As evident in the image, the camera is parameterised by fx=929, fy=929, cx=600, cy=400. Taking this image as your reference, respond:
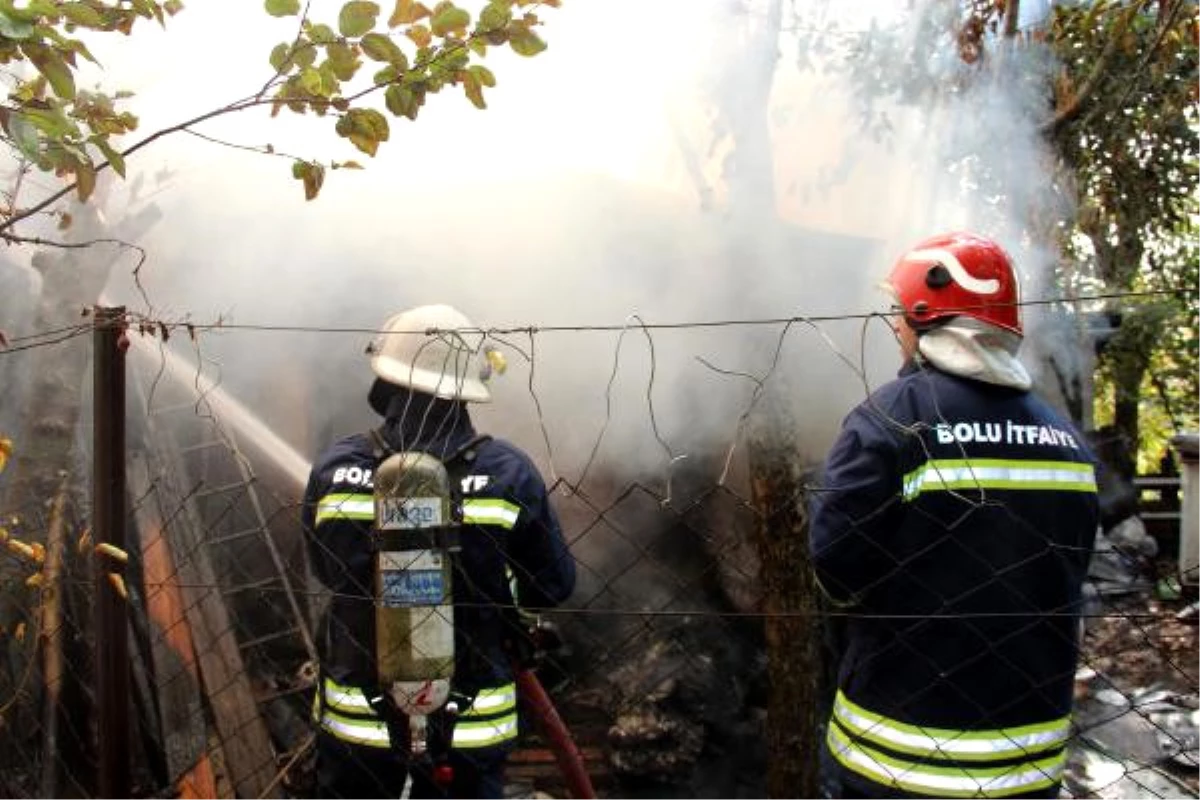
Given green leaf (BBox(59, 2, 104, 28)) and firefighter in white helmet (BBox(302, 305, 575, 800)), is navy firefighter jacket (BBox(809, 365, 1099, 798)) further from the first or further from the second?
green leaf (BBox(59, 2, 104, 28))

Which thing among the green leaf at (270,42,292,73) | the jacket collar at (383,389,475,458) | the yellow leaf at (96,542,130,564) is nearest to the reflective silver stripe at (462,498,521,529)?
the jacket collar at (383,389,475,458)

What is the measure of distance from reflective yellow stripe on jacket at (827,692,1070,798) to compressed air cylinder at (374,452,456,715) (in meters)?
0.95

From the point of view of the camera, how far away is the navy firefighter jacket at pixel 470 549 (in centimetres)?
233

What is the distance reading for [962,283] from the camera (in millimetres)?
2113

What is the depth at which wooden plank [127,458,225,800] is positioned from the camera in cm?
365

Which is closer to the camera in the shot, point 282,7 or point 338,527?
point 282,7

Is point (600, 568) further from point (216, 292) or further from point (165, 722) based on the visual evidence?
point (216, 292)

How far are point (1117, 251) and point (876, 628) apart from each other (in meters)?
6.64

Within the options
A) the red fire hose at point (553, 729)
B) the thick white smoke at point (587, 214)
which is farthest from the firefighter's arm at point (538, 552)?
the thick white smoke at point (587, 214)

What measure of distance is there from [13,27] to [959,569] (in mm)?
1883

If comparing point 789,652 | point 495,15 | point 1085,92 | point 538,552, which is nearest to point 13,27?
point 495,15

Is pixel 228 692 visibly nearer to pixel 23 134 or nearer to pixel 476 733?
pixel 476 733

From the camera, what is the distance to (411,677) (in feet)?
6.90

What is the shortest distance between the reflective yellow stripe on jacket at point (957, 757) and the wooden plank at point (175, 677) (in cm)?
263
